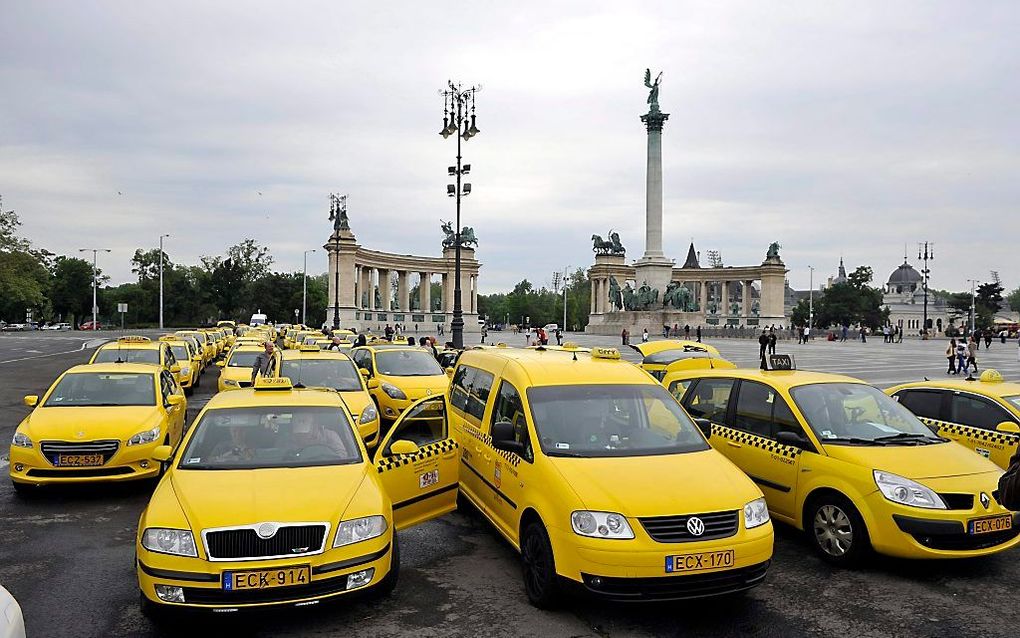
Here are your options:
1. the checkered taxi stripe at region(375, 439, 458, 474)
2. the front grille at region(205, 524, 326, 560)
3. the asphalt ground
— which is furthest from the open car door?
the front grille at region(205, 524, 326, 560)

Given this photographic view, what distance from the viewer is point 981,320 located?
389ft

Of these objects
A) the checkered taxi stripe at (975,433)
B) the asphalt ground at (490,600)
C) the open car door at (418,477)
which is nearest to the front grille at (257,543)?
the asphalt ground at (490,600)

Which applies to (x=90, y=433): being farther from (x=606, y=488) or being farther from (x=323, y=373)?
(x=606, y=488)

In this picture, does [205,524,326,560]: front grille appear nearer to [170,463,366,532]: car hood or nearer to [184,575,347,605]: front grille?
[170,463,366,532]: car hood

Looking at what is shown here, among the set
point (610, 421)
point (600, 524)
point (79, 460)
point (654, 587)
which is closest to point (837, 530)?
point (610, 421)

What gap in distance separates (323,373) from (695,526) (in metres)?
8.81

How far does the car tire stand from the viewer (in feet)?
21.0

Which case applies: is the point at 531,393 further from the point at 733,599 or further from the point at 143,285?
the point at 143,285

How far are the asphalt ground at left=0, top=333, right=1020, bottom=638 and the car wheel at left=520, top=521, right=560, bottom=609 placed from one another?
0.39 feet

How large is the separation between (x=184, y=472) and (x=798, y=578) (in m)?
4.93

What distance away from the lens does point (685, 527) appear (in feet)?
16.7

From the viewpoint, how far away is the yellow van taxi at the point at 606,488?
16.5 feet

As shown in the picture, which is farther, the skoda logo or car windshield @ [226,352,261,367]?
car windshield @ [226,352,261,367]

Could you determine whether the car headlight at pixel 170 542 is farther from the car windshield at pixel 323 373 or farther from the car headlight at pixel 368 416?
the car windshield at pixel 323 373
